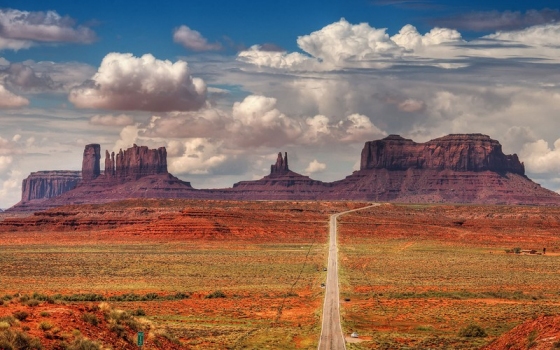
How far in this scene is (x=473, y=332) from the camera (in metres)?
47.2

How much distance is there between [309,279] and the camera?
268 feet

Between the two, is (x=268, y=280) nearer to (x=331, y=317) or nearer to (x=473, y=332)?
(x=331, y=317)

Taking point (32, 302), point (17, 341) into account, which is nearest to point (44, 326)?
point (17, 341)

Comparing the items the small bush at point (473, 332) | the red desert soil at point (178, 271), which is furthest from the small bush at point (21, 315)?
the small bush at point (473, 332)

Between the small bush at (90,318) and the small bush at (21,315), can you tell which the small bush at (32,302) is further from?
the small bush at (21,315)

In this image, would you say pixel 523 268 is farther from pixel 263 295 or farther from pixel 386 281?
pixel 263 295

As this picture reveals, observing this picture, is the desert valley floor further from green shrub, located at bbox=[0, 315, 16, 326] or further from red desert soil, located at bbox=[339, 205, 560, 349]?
red desert soil, located at bbox=[339, 205, 560, 349]

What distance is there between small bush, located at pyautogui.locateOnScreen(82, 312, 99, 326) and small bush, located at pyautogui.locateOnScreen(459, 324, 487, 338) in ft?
84.3

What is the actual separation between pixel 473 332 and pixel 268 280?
1478 inches

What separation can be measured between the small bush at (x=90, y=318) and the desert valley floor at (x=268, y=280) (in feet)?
0.18

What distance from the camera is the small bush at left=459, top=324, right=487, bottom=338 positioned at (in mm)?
47094

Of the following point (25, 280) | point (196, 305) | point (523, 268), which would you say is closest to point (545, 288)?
point (523, 268)

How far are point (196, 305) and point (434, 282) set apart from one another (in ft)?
96.1

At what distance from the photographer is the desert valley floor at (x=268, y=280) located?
34.3 meters
